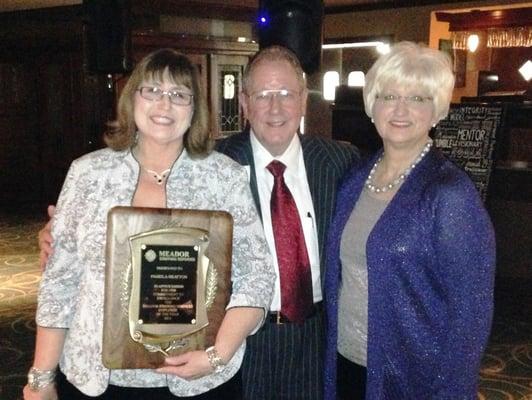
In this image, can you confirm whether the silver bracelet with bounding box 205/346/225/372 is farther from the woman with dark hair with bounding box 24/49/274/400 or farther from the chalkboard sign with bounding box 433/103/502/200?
the chalkboard sign with bounding box 433/103/502/200

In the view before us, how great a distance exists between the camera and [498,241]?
5637 millimetres

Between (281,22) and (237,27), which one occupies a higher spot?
(237,27)

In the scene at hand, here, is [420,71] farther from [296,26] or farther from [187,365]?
[296,26]

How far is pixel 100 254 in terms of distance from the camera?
159cm

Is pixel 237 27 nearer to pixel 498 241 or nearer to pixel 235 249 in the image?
pixel 498 241

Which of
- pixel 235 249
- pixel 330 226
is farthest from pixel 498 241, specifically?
pixel 235 249

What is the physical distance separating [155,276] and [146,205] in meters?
0.22

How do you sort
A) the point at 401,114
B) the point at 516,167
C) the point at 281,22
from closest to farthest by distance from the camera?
1. the point at 401,114
2. the point at 281,22
3. the point at 516,167

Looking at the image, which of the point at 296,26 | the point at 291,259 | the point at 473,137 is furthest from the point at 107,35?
the point at 291,259

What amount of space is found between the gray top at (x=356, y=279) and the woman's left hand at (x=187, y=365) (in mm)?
586

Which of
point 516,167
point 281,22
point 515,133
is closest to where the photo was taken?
point 281,22

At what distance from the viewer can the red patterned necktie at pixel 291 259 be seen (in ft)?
7.11

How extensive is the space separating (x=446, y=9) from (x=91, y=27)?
226 inches

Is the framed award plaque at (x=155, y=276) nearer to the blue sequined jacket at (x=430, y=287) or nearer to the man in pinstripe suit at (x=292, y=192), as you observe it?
the blue sequined jacket at (x=430, y=287)
